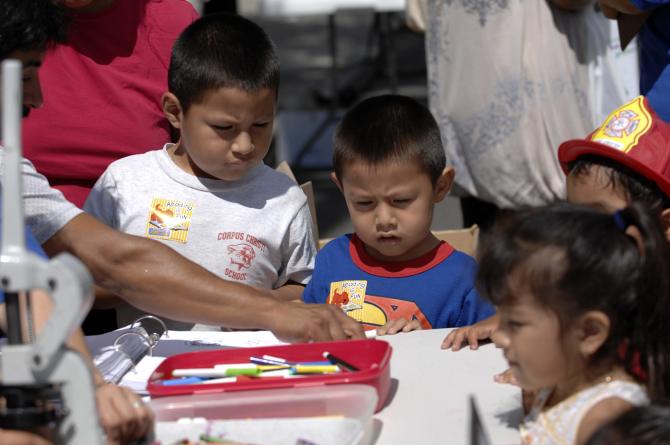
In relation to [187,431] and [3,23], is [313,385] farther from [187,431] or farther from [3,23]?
[3,23]

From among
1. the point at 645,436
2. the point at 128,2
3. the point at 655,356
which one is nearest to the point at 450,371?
the point at 655,356

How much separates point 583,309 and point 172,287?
2.60ft

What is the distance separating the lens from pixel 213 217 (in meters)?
2.28

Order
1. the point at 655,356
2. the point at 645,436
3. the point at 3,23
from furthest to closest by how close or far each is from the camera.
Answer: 1. the point at 3,23
2. the point at 655,356
3. the point at 645,436

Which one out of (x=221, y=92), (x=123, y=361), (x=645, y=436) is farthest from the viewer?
(x=221, y=92)

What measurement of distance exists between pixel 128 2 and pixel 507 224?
1390 millimetres

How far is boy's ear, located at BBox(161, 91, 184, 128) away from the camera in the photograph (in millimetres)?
2283

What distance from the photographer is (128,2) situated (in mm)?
2492

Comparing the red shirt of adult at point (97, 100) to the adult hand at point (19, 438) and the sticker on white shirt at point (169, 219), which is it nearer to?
the sticker on white shirt at point (169, 219)

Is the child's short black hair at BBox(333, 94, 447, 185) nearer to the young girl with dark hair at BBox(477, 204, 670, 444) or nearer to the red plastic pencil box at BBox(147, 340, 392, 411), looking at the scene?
the red plastic pencil box at BBox(147, 340, 392, 411)

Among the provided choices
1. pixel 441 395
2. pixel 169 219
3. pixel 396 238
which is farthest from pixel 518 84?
pixel 441 395

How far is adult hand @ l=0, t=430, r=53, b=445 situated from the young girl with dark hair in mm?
587

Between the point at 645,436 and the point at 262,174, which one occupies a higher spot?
the point at 645,436

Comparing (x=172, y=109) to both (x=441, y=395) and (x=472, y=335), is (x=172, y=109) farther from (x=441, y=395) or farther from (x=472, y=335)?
(x=441, y=395)
